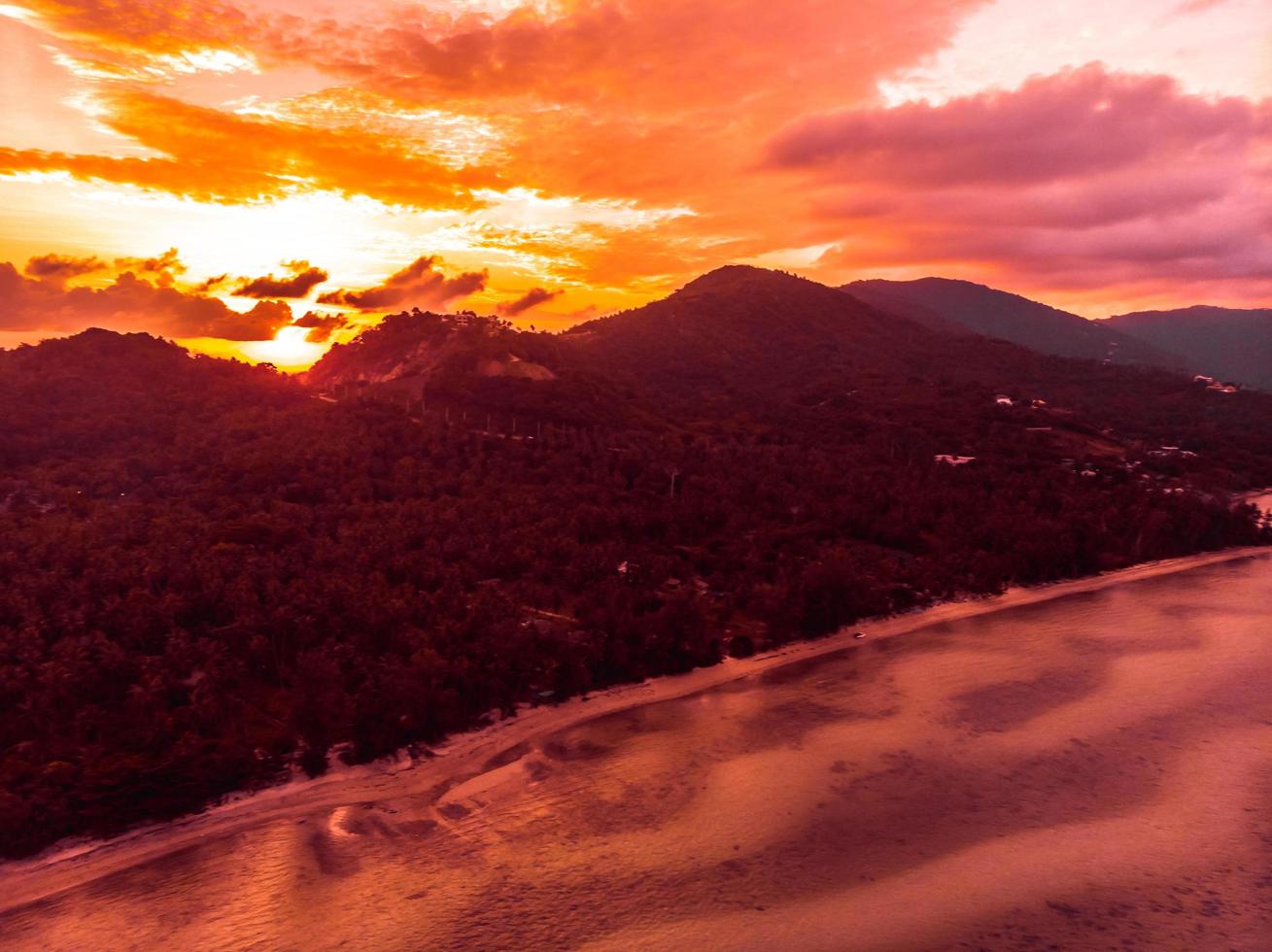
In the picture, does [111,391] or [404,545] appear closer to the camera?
[404,545]

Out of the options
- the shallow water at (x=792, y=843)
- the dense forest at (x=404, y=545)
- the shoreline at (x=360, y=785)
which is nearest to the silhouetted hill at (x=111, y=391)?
the dense forest at (x=404, y=545)

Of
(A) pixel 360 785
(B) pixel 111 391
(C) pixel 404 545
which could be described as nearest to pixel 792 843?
(A) pixel 360 785

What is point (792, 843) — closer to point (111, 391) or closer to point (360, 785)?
point (360, 785)

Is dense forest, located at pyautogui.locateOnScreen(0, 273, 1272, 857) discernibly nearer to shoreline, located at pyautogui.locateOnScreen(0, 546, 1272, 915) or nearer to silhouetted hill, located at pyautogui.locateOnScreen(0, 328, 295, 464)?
silhouetted hill, located at pyautogui.locateOnScreen(0, 328, 295, 464)

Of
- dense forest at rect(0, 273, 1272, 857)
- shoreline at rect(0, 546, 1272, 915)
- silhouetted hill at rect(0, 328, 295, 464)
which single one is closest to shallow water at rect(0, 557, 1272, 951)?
shoreline at rect(0, 546, 1272, 915)

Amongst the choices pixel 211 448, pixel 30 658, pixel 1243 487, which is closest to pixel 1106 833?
pixel 30 658

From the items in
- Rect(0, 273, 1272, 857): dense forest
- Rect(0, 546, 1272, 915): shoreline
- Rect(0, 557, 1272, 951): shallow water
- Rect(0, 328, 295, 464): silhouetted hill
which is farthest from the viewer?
Rect(0, 328, 295, 464): silhouetted hill
